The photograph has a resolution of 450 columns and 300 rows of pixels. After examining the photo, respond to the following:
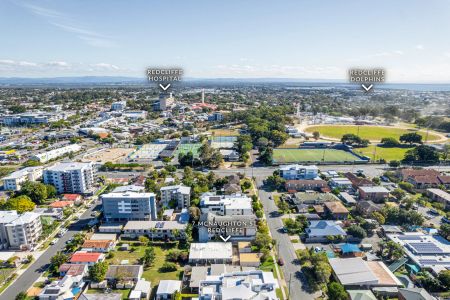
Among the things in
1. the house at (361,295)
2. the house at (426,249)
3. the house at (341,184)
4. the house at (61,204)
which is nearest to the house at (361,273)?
the house at (361,295)

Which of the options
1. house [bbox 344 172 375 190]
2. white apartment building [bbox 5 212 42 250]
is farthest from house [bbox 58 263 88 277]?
house [bbox 344 172 375 190]

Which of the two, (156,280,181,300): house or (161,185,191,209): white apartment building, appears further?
(161,185,191,209): white apartment building

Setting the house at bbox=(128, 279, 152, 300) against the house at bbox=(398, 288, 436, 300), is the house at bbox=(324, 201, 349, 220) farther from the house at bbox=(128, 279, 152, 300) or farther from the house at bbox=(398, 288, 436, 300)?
the house at bbox=(128, 279, 152, 300)

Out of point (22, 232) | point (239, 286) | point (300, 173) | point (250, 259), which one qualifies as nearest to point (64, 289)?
point (22, 232)

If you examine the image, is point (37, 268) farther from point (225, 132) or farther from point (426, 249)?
point (225, 132)

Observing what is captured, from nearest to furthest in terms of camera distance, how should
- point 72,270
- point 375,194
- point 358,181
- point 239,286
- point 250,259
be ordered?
point 239,286 → point 72,270 → point 250,259 → point 375,194 → point 358,181

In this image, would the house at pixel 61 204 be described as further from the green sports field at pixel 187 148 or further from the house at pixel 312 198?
the house at pixel 312 198
